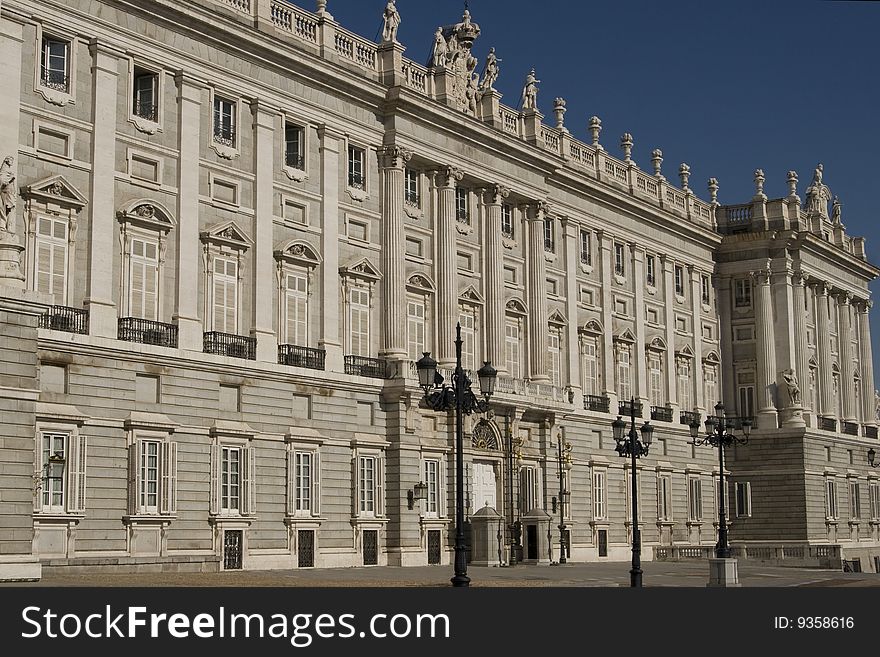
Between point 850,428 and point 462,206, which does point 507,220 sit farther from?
point 850,428

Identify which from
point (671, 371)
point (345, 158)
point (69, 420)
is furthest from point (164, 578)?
point (671, 371)

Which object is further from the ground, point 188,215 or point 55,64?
point 55,64

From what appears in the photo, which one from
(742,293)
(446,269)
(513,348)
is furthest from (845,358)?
(446,269)

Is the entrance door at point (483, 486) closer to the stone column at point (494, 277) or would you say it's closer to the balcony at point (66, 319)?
the stone column at point (494, 277)

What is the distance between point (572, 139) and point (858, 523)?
107 feet

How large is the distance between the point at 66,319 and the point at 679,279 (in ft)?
141

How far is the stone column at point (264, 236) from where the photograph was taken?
45281 millimetres

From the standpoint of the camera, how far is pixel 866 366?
86.5 meters

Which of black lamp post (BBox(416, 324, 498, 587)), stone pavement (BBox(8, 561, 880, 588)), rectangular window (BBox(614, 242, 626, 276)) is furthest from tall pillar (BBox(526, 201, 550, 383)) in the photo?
black lamp post (BBox(416, 324, 498, 587))

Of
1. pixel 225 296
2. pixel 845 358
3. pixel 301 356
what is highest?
pixel 845 358

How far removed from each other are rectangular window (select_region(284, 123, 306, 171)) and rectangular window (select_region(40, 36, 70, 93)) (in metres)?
9.83

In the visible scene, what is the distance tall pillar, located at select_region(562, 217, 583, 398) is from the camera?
62.8 metres

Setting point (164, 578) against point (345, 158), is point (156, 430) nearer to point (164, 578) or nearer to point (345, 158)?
point (164, 578)

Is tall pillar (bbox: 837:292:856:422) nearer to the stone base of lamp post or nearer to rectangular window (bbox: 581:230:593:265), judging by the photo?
rectangular window (bbox: 581:230:593:265)
